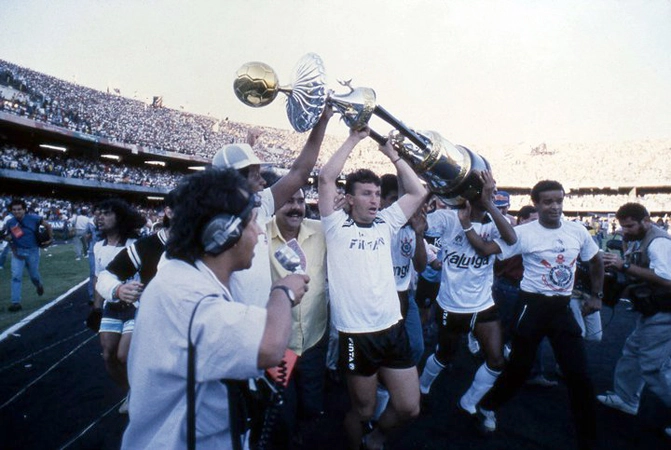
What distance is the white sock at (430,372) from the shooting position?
403 centimetres

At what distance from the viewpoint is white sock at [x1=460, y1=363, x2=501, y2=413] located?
3.67 metres

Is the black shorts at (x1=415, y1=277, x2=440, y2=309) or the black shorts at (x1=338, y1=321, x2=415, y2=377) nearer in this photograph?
the black shorts at (x1=338, y1=321, x2=415, y2=377)

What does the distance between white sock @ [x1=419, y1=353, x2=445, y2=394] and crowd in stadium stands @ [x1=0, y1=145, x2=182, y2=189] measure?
30.2 meters

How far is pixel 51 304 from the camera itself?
316 inches

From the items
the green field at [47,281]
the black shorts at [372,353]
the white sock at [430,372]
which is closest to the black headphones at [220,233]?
the black shorts at [372,353]

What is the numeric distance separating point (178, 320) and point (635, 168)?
5612 centimetres

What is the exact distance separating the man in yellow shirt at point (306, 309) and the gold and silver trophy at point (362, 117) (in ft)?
2.50

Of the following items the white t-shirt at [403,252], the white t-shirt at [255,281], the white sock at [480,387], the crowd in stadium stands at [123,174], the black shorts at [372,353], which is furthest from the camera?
the crowd in stadium stands at [123,174]

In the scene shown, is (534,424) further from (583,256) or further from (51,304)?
(51,304)

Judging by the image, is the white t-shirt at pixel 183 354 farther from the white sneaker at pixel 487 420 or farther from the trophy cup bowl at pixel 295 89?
the white sneaker at pixel 487 420

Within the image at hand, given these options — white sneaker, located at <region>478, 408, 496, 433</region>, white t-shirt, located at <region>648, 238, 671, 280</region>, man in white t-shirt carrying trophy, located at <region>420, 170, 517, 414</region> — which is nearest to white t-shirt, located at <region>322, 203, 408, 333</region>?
man in white t-shirt carrying trophy, located at <region>420, 170, 517, 414</region>

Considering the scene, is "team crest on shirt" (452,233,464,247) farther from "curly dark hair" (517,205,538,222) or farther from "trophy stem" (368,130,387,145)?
"curly dark hair" (517,205,538,222)

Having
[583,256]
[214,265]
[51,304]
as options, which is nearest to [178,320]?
[214,265]

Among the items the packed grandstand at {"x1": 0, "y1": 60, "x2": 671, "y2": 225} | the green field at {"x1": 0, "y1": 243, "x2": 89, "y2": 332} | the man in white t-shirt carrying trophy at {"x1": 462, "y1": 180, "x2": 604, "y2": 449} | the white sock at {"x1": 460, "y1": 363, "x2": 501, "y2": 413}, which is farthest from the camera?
the packed grandstand at {"x1": 0, "y1": 60, "x2": 671, "y2": 225}
